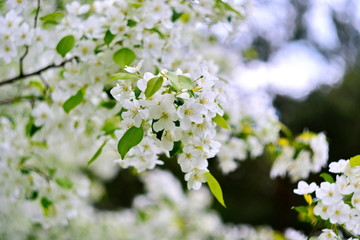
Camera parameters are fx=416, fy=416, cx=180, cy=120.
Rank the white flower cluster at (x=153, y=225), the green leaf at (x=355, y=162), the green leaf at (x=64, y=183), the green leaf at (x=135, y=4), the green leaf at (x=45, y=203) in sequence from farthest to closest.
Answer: the white flower cluster at (x=153, y=225) → the green leaf at (x=64, y=183) → the green leaf at (x=45, y=203) → the green leaf at (x=135, y=4) → the green leaf at (x=355, y=162)

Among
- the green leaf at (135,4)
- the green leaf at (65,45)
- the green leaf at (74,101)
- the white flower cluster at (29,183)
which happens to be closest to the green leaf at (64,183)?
the white flower cluster at (29,183)

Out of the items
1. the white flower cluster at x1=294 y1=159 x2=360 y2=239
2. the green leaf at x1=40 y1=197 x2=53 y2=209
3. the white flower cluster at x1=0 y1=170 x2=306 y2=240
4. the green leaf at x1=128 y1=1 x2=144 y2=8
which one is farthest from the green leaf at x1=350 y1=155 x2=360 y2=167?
the white flower cluster at x1=0 y1=170 x2=306 y2=240

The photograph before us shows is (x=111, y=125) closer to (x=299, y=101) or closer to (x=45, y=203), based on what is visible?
(x=45, y=203)

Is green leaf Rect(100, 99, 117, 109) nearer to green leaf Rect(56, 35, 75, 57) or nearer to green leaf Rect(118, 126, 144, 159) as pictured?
green leaf Rect(56, 35, 75, 57)

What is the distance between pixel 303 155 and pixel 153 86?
1.11 metres

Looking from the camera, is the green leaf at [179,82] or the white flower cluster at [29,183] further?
the white flower cluster at [29,183]

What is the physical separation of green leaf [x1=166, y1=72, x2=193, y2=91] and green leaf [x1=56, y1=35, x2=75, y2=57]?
2.05 ft

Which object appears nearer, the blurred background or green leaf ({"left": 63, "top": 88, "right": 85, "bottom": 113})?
green leaf ({"left": 63, "top": 88, "right": 85, "bottom": 113})

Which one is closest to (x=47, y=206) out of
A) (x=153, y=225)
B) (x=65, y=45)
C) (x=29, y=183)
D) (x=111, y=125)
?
(x=29, y=183)

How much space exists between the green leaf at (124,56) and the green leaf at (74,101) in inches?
8.6

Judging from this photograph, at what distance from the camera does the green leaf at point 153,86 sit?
0.95m

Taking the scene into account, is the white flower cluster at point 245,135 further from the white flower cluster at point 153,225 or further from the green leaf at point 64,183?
the white flower cluster at point 153,225

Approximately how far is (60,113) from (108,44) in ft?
1.71

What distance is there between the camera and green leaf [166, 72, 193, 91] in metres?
0.98
